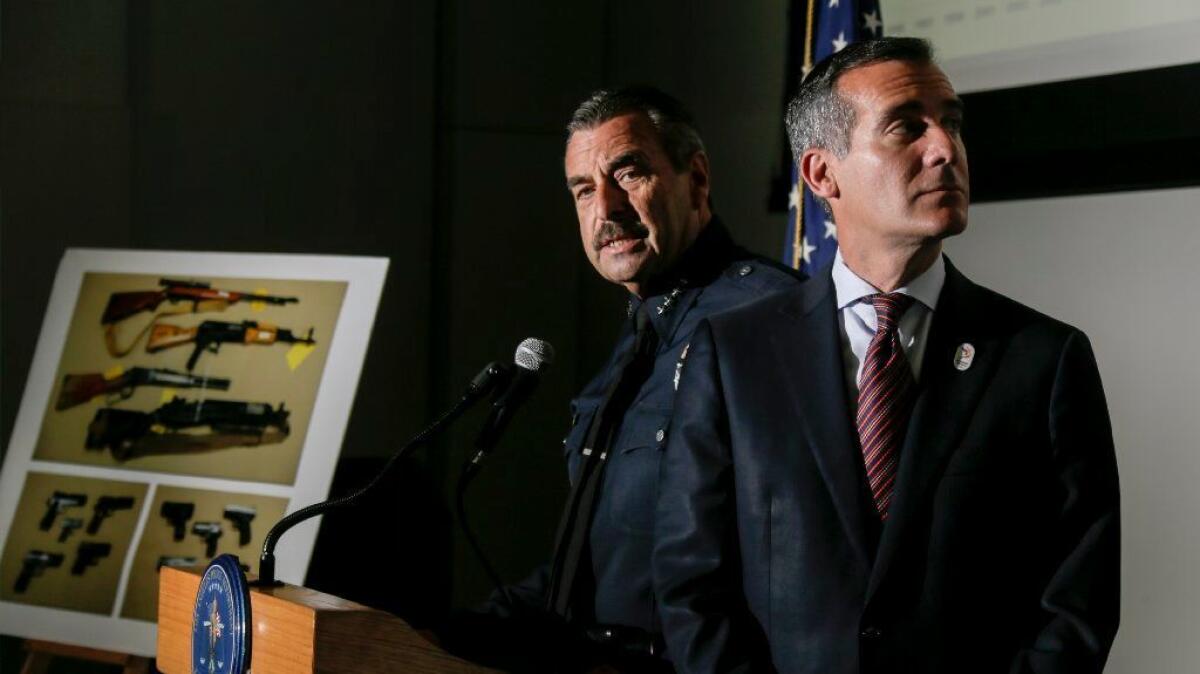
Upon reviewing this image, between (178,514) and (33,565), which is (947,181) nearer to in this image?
(178,514)

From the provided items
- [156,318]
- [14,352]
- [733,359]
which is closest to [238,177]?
[14,352]

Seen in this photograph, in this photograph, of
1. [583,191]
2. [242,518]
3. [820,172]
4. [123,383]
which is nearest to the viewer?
[820,172]

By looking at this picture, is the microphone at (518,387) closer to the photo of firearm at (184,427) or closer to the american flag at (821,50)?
the photo of firearm at (184,427)

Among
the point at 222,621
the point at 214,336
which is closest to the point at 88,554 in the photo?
the point at 214,336

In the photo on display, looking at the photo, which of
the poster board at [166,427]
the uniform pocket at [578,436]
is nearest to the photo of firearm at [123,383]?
the poster board at [166,427]

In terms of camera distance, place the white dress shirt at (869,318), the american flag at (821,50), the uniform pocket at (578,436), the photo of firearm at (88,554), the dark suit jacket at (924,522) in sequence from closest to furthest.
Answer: the dark suit jacket at (924,522) < the white dress shirt at (869,318) < the uniform pocket at (578,436) < the photo of firearm at (88,554) < the american flag at (821,50)

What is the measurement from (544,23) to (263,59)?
3.08 ft

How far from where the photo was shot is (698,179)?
2.39 meters

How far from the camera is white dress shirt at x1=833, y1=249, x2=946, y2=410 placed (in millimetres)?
1580

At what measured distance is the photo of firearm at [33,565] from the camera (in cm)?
282

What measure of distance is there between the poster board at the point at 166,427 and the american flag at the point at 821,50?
1021 mm

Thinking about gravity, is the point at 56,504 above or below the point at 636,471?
below

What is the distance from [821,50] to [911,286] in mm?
1707

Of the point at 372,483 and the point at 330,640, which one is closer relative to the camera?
the point at 330,640
